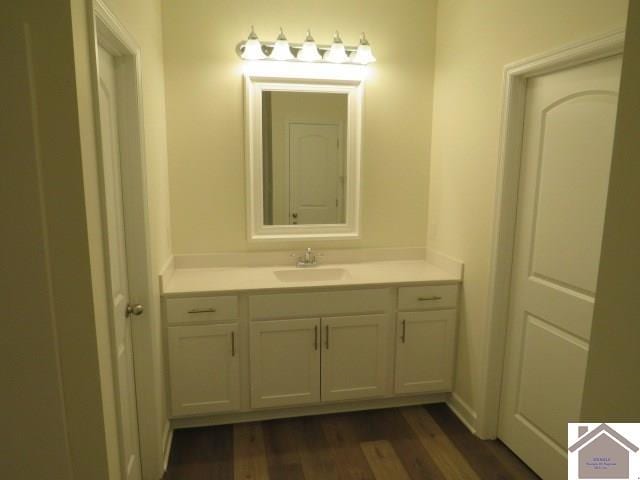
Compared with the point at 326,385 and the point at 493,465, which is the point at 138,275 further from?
the point at 493,465

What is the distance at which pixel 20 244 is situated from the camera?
1.05m

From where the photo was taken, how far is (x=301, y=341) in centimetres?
244

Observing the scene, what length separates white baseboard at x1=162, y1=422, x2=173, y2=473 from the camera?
2.13 metres

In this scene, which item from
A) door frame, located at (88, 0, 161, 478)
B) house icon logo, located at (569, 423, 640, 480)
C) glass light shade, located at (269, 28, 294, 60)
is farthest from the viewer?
glass light shade, located at (269, 28, 294, 60)

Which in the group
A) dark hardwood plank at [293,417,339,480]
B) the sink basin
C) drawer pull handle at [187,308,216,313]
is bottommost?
dark hardwood plank at [293,417,339,480]

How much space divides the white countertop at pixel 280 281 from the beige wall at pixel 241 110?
0.16 metres

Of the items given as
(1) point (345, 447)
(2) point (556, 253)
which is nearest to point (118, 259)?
(1) point (345, 447)

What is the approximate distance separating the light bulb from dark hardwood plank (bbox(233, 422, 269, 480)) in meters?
2.23

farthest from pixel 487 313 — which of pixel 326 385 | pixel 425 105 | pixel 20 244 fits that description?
pixel 20 244

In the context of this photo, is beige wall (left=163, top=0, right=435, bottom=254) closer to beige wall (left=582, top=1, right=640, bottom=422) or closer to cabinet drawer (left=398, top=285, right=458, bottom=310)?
cabinet drawer (left=398, top=285, right=458, bottom=310)

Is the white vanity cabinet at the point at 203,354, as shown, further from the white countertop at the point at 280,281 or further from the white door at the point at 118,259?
the white door at the point at 118,259

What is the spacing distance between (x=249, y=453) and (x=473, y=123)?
6.98ft

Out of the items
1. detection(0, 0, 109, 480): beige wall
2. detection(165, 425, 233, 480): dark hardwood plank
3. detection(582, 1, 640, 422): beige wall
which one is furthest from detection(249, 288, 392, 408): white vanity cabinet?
detection(582, 1, 640, 422): beige wall

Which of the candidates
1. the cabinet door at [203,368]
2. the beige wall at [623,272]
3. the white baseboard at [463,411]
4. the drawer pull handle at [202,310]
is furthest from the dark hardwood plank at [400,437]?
the beige wall at [623,272]
